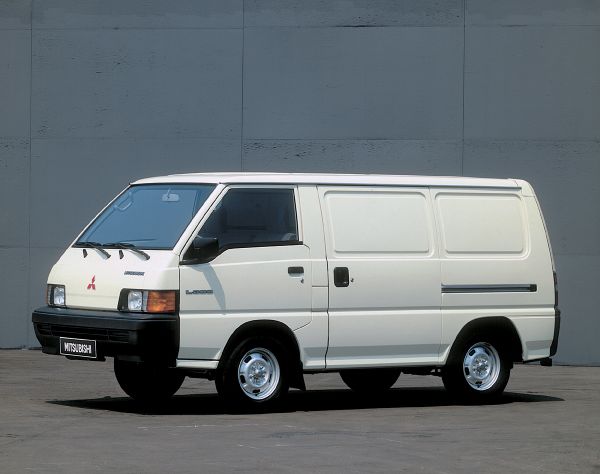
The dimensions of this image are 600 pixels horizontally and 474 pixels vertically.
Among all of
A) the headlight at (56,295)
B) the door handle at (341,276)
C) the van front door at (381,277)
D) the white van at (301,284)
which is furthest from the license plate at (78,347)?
the door handle at (341,276)

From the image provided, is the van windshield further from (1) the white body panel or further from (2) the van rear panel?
(2) the van rear panel

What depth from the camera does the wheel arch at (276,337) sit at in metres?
12.7

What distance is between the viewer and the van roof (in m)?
13.0

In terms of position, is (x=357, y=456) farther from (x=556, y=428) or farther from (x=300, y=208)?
(x=300, y=208)

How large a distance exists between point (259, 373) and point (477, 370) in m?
2.55

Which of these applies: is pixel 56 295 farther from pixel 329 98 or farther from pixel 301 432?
pixel 329 98

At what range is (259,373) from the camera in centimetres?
1280

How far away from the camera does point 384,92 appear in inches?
804

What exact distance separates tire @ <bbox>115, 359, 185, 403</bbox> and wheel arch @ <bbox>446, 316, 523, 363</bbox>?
2573mm

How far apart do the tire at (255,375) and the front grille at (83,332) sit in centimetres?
92

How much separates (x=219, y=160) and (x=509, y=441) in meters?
10.5

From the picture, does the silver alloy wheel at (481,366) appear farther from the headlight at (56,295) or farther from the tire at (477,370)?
the headlight at (56,295)

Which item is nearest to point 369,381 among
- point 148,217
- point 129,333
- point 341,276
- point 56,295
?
point 341,276

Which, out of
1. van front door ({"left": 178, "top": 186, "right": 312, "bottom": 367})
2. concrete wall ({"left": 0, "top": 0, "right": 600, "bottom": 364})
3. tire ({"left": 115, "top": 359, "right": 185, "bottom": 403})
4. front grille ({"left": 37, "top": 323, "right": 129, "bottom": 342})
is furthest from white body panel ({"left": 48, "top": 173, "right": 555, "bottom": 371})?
concrete wall ({"left": 0, "top": 0, "right": 600, "bottom": 364})
